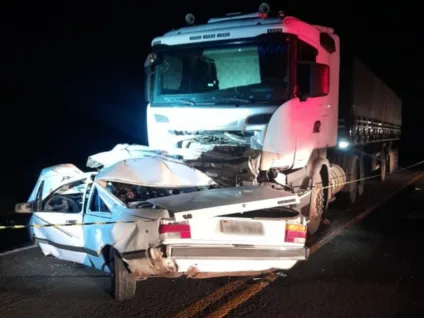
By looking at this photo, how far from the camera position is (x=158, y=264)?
4.35 meters

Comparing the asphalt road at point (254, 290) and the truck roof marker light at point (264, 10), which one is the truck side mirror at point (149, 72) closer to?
the truck roof marker light at point (264, 10)

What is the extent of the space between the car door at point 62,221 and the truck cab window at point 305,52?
3.43 m

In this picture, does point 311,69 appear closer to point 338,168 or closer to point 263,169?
point 263,169

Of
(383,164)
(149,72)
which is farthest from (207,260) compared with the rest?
(383,164)

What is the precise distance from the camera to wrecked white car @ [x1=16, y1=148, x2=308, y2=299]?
14.4ft

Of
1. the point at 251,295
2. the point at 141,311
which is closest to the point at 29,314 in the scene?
the point at 141,311

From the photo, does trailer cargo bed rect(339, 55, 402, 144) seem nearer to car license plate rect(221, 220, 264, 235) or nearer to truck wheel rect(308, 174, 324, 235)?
truck wheel rect(308, 174, 324, 235)

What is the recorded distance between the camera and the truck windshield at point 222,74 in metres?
6.53

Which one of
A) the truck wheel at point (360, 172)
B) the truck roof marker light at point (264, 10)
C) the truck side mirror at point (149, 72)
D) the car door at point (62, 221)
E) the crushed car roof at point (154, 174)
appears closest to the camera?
the crushed car roof at point (154, 174)

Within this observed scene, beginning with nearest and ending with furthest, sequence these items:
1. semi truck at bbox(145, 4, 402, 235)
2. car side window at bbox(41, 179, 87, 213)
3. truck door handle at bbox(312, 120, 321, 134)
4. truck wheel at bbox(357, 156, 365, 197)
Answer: car side window at bbox(41, 179, 87, 213) → semi truck at bbox(145, 4, 402, 235) → truck door handle at bbox(312, 120, 321, 134) → truck wheel at bbox(357, 156, 365, 197)

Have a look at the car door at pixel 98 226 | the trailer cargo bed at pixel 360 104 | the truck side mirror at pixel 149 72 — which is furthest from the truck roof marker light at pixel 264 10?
the car door at pixel 98 226

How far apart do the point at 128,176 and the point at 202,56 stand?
9.07 feet

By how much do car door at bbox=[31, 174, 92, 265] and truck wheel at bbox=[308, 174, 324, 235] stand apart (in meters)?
3.92

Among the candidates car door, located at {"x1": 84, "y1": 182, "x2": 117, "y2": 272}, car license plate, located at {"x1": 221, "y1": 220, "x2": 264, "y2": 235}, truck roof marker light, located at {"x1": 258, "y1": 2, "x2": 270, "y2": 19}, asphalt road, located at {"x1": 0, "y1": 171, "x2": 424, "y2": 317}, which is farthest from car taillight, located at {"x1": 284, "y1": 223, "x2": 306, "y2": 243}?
truck roof marker light, located at {"x1": 258, "y1": 2, "x2": 270, "y2": 19}
